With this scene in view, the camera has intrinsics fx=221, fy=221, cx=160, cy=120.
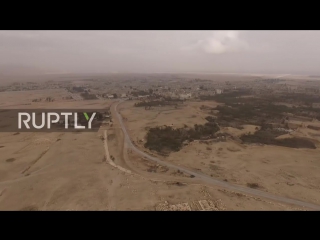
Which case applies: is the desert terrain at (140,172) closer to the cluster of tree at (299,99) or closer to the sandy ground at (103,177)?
the sandy ground at (103,177)

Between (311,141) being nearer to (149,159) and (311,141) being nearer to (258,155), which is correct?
(258,155)

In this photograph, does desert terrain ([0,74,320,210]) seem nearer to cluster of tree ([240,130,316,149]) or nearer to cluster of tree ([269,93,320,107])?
cluster of tree ([240,130,316,149])

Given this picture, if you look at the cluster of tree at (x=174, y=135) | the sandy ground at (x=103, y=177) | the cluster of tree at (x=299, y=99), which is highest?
the cluster of tree at (x=299, y=99)

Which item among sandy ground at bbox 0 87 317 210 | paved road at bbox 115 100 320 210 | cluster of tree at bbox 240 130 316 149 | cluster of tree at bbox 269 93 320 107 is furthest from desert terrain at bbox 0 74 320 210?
cluster of tree at bbox 269 93 320 107

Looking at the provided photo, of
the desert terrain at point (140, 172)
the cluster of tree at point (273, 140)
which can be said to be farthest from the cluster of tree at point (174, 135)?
the cluster of tree at point (273, 140)

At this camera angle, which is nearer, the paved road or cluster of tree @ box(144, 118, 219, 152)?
the paved road

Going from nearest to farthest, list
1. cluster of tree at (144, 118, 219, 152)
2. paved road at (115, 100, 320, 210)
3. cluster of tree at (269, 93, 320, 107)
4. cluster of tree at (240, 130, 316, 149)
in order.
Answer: paved road at (115, 100, 320, 210), cluster of tree at (144, 118, 219, 152), cluster of tree at (240, 130, 316, 149), cluster of tree at (269, 93, 320, 107)

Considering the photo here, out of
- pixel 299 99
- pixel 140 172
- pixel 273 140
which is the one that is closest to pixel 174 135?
pixel 140 172
